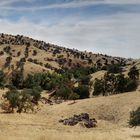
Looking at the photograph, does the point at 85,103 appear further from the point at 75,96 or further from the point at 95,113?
the point at 75,96

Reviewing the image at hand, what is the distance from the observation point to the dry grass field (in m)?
46.3

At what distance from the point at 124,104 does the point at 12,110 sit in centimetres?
2794

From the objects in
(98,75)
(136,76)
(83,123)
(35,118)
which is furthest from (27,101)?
(98,75)

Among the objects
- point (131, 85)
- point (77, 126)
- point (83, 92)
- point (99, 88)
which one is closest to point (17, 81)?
point (83, 92)

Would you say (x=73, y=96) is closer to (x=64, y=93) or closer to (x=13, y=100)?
(x=64, y=93)

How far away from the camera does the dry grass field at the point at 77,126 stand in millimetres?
46344

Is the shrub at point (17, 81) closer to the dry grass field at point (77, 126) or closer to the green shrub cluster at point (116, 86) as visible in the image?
the green shrub cluster at point (116, 86)

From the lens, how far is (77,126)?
71.9 m

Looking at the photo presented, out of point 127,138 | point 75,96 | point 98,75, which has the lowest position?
point 127,138

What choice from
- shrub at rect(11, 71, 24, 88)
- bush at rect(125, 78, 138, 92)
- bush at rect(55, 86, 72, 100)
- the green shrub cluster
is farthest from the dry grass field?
shrub at rect(11, 71, 24, 88)

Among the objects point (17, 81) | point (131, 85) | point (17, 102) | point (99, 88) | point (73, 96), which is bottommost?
point (17, 102)

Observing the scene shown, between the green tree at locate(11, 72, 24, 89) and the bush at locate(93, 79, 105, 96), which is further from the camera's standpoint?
the green tree at locate(11, 72, 24, 89)

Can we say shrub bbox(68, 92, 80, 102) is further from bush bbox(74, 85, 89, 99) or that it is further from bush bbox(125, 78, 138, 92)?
bush bbox(125, 78, 138, 92)

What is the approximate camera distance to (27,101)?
316 feet
